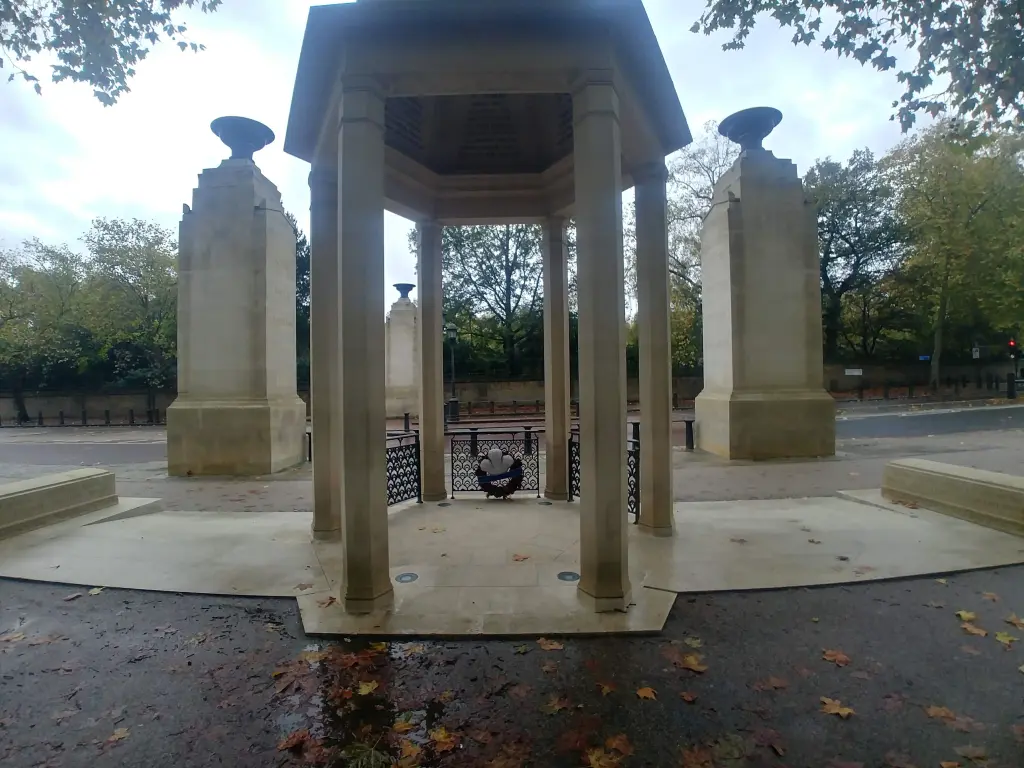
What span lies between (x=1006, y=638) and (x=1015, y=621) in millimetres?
361

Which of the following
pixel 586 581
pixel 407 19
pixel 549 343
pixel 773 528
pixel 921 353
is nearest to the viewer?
pixel 407 19

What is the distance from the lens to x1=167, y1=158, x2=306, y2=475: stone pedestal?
11.3m

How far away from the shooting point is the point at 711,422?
13.3 meters

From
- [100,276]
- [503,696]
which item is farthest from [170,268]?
[503,696]

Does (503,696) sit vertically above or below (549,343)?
below

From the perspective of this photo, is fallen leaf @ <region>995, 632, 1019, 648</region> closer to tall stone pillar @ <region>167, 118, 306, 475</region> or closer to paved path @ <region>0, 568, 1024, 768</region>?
paved path @ <region>0, 568, 1024, 768</region>

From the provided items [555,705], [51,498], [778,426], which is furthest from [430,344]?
[778,426]

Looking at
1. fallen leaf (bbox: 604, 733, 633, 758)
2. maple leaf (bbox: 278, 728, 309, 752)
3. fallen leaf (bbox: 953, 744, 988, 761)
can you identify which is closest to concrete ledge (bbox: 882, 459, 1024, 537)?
fallen leaf (bbox: 953, 744, 988, 761)

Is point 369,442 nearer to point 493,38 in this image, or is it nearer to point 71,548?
point 493,38

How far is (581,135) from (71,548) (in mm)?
6718

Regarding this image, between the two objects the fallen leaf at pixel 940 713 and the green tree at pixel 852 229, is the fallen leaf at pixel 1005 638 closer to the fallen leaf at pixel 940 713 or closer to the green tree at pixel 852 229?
the fallen leaf at pixel 940 713

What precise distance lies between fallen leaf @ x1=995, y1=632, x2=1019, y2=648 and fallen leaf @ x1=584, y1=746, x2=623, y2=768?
300 cm

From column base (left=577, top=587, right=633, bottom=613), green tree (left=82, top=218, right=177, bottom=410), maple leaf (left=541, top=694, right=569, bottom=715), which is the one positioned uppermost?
green tree (left=82, top=218, right=177, bottom=410)

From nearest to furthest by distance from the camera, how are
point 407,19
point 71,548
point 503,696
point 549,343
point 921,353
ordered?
point 503,696 < point 407,19 < point 71,548 < point 549,343 < point 921,353
